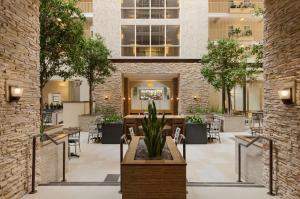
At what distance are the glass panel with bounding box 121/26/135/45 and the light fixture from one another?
1643cm

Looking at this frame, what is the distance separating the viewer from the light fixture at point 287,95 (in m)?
4.18

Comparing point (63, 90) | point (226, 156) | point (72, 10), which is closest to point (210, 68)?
point (226, 156)

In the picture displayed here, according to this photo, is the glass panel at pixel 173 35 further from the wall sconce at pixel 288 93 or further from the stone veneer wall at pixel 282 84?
the wall sconce at pixel 288 93

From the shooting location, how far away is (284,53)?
4.48 metres

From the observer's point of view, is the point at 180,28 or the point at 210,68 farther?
the point at 180,28

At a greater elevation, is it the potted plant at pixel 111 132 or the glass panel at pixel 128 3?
the glass panel at pixel 128 3

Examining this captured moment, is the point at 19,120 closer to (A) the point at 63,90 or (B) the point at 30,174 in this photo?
(B) the point at 30,174

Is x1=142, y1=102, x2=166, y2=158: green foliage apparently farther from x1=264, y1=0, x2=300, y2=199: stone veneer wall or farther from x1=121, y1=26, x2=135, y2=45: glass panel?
x1=121, y1=26, x2=135, y2=45: glass panel

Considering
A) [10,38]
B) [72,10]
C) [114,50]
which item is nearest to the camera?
[10,38]

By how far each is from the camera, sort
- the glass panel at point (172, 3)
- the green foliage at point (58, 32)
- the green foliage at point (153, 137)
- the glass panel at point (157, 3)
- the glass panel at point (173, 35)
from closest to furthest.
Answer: the green foliage at point (153, 137) < the green foliage at point (58, 32) < the glass panel at point (157, 3) < the glass panel at point (172, 3) < the glass panel at point (173, 35)

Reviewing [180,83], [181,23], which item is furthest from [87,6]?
[180,83]

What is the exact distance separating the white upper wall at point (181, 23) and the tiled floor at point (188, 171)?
7.50 meters

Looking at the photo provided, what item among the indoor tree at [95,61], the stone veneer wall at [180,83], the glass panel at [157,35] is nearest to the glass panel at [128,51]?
the stone veneer wall at [180,83]

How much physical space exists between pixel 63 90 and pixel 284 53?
24.3 metres
